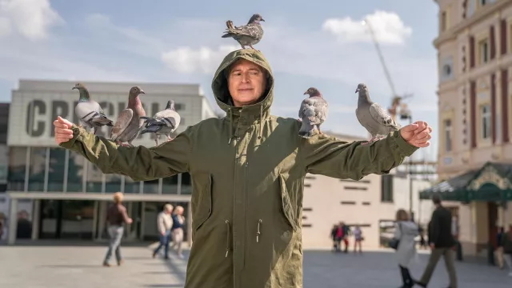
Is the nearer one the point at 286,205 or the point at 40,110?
the point at 286,205

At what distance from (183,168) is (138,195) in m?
24.9

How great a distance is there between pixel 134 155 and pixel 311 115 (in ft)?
3.32

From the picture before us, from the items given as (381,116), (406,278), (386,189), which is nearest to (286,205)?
(381,116)

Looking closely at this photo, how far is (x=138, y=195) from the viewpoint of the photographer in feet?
89.2

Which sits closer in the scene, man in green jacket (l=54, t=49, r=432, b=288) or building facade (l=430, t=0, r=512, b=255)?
man in green jacket (l=54, t=49, r=432, b=288)

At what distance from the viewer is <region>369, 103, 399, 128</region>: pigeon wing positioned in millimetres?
3182

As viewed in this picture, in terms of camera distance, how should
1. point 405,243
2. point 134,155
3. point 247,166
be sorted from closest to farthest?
point 247,166
point 134,155
point 405,243

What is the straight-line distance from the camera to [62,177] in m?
27.1

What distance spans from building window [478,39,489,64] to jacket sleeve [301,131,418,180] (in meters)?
22.7

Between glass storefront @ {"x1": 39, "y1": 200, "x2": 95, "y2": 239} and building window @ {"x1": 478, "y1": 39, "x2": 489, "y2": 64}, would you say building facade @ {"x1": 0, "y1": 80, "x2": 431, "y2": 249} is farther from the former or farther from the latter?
building window @ {"x1": 478, "y1": 39, "x2": 489, "y2": 64}

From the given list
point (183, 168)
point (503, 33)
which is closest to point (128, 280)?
point (183, 168)

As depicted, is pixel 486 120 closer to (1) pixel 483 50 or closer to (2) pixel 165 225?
(1) pixel 483 50

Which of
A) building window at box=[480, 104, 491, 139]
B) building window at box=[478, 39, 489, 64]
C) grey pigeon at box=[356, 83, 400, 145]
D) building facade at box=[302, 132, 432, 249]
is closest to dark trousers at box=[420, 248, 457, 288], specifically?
grey pigeon at box=[356, 83, 400, 145]

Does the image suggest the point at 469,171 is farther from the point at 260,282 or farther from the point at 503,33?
the point at 260,282
